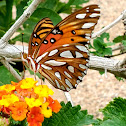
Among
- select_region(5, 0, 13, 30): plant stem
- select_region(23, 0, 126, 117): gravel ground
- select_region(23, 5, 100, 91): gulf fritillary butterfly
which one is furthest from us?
select_region(23, 0, 126, 117): gravel ground

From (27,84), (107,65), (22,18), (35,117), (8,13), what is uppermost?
(8,13)

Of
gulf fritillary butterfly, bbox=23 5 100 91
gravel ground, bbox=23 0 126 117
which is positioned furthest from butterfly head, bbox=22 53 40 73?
gravel ground, bbox=23 0 126 117

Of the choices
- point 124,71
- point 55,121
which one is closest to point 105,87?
point 124,71

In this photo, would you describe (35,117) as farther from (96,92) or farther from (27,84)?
(96,92)

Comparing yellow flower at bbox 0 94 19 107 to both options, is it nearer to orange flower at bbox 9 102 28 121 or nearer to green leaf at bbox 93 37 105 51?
orange flower at bbox 9 102 28 121

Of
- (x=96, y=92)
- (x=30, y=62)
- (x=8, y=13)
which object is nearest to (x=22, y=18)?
(x=30, y=62)
